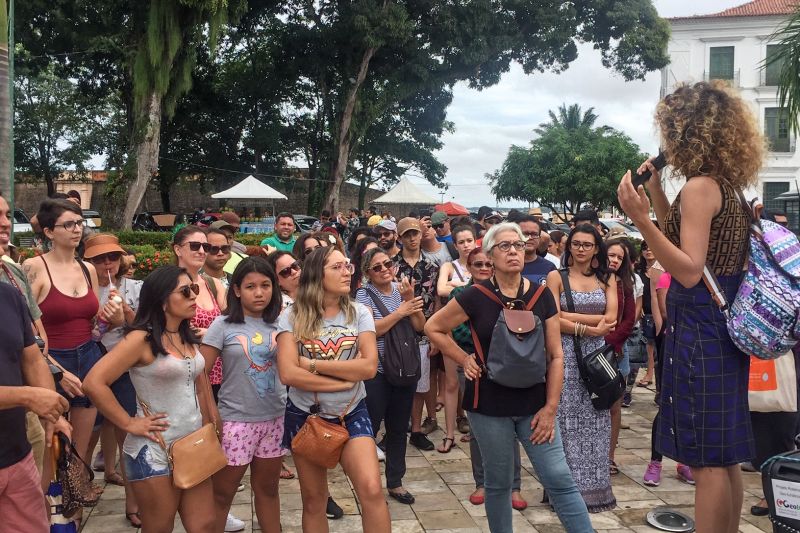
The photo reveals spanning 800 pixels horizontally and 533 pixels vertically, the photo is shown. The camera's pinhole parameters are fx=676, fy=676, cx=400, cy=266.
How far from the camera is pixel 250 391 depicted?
12.0 ft

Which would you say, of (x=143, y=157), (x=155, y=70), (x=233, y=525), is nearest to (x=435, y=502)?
(x=233, y=525)

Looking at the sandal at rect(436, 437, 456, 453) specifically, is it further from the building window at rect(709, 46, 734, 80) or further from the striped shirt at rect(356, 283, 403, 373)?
the building window at rect(709, 46, 734, 80)

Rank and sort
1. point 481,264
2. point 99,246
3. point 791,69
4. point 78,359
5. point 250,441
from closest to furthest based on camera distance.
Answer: point 250,441 < point 78,359 < point 99,246 < point 481,264 < point 791,69

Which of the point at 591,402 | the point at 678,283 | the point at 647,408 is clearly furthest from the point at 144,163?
the point at 678,283

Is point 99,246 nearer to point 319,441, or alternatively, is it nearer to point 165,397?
point 165,397

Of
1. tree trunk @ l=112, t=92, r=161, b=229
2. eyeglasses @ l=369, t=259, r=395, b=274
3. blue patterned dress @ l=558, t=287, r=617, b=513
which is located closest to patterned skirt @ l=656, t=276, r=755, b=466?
blue patterned dress @ l=558, t=287, r=617, b=513

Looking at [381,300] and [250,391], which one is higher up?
[381,300]

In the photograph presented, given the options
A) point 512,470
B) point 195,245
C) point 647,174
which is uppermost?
point 647,174

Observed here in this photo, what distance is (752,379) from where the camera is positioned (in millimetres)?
3607

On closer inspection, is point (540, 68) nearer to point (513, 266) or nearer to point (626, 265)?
A: point (626, 265)

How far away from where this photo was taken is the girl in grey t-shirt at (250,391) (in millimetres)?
3619

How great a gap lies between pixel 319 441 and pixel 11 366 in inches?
55.1

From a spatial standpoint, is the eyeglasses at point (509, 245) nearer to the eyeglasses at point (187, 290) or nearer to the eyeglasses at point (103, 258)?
the eyeglasses at point (187, 290)

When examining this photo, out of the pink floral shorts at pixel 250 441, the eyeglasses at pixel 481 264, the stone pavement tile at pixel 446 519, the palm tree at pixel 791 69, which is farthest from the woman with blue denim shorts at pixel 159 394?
the palm tree at pixel 791 69
